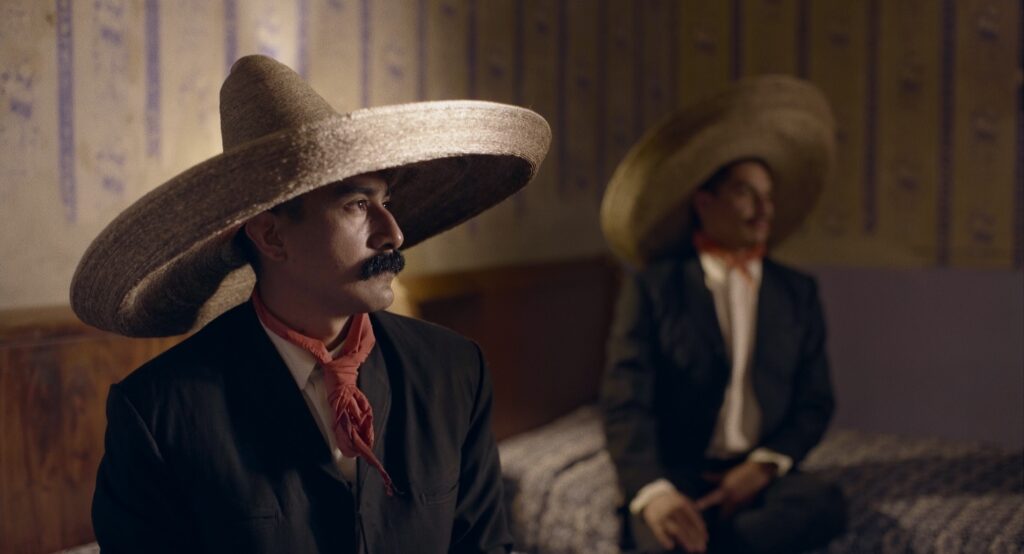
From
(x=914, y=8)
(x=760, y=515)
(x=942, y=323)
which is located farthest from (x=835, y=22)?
(x=760, y=515)

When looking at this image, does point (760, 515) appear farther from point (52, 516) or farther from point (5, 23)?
point (5, 23)

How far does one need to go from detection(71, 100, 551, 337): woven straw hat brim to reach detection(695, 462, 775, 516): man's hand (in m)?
0.82

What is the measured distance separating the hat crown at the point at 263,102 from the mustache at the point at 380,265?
0.52 ft

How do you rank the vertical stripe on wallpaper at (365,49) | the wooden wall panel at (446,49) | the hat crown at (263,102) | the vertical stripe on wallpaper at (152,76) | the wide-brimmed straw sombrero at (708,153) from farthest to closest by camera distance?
1. the wooden wall panel at (446,49)
2. the vertical stripe on wallpaper at (365,49)
3. the wide-brimmed straw sombrero at (708,153)
4. the vertical stripe on wallpaper at (152,76)
5. the hat crown at (263,102)

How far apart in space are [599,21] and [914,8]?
86cm

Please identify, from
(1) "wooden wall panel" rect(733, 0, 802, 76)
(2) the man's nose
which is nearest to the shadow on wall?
(1) "wooden wall panel" rect(733, 0, 802, 76)

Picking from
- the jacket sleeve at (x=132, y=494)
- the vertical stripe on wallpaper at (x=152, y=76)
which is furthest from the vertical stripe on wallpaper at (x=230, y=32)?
the jacket sleeve at (x=132, y=494)

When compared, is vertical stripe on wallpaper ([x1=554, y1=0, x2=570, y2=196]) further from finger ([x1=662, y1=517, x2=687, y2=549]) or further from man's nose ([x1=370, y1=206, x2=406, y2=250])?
man's nose ([x1=370, y1=206, x2=406, y2=250])

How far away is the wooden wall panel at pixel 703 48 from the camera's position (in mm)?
3072

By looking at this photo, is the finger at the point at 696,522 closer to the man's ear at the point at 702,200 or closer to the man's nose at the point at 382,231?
the man's ear at the point at 702,200

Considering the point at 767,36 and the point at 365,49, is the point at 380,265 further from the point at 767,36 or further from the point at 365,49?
the point at 767,36

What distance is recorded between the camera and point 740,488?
71.5 inches

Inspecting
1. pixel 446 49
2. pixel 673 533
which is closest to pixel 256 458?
pixel 673 533

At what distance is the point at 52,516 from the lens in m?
1.43
